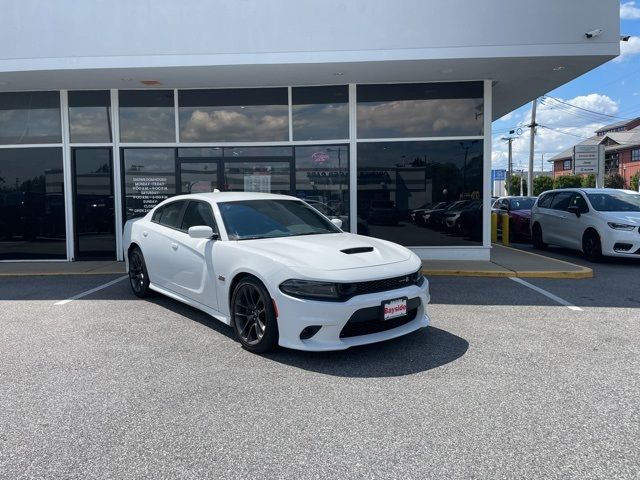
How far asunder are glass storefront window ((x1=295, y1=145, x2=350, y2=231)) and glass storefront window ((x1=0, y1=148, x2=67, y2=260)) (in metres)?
5.15

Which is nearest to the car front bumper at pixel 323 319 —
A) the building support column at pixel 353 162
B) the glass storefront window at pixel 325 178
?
the building support column at pixel 353 162

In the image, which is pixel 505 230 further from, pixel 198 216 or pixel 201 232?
pixel 201 232

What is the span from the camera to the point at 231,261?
500cm

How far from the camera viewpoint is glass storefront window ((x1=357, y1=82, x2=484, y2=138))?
10.4 m

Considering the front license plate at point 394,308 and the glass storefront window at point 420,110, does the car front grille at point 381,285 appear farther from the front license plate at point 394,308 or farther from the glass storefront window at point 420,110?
the glass storefront window at point 420,110

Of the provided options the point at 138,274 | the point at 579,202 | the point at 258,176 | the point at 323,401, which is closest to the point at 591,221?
the point at 579,202

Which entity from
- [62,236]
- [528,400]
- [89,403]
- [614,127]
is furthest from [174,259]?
[614,127]

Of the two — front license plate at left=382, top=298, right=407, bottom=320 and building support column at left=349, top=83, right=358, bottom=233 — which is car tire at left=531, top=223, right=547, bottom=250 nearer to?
building support column at left=349, top=83, right=358, bottom=233

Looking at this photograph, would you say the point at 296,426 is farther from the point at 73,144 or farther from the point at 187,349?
the point at 73,144

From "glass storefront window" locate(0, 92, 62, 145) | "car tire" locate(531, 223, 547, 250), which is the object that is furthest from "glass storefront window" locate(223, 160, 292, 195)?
"car tire" locate(531, 223, 547, 250)

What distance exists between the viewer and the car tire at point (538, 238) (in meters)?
13.3

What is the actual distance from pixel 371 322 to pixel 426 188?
251 inches

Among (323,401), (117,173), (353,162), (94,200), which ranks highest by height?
(353,162)

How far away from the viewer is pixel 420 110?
10406 mm
